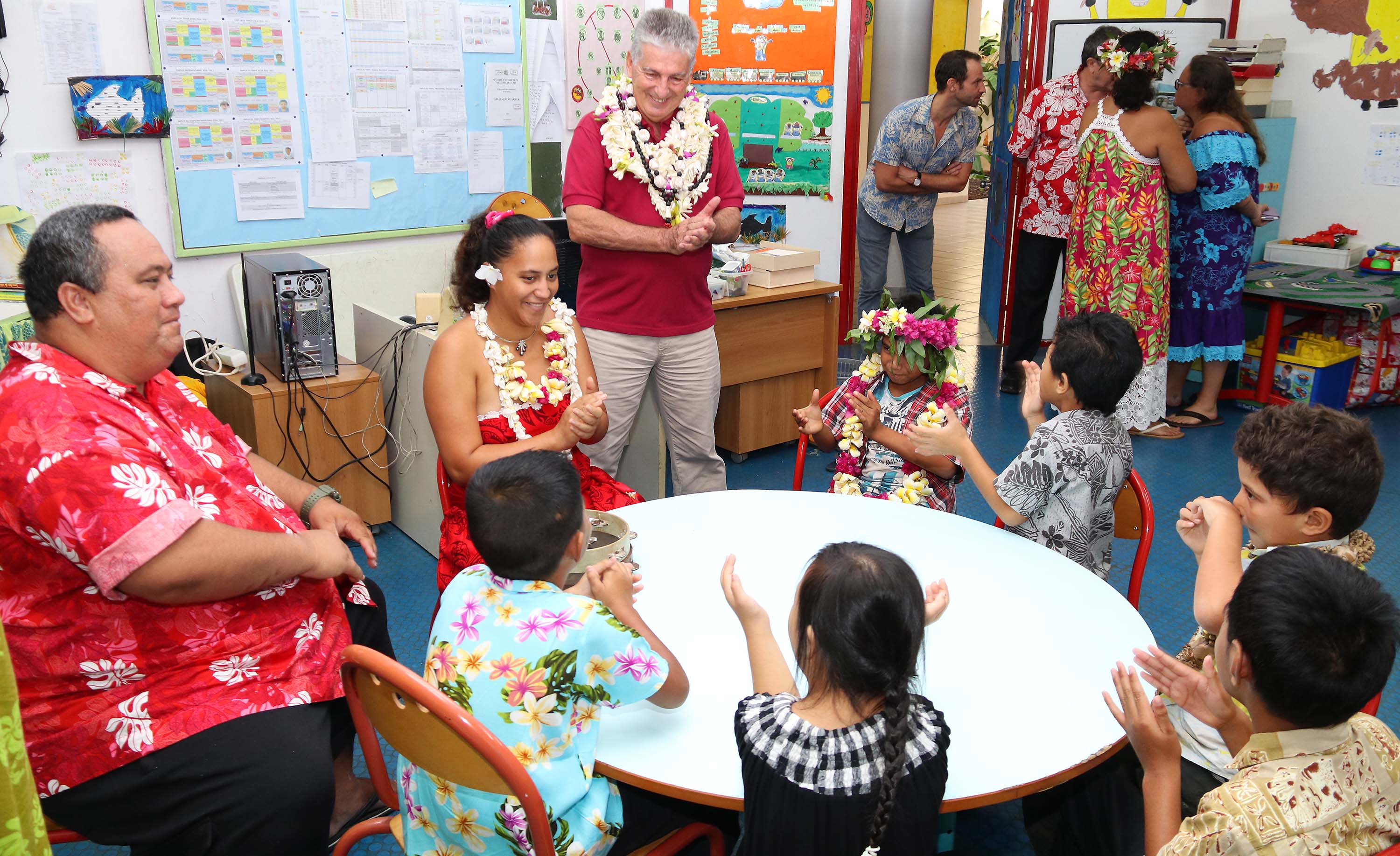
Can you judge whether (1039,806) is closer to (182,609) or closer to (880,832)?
(880,832)

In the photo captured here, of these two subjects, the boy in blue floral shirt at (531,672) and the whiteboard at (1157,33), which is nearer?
the boy in blue floral shirt at (531,672)

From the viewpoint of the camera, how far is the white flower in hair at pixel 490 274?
267 cm

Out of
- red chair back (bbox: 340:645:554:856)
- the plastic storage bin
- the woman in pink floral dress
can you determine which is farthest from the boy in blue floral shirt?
the plastic storage bin

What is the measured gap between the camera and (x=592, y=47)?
5.20m

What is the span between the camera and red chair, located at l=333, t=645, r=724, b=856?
142 centimetres

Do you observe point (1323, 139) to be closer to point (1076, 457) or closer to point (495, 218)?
point (1076, 457)

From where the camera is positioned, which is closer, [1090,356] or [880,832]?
[880,832]

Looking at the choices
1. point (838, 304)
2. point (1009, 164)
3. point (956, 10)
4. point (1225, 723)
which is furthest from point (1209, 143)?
point (956, 10)

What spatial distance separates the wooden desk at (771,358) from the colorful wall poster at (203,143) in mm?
2105

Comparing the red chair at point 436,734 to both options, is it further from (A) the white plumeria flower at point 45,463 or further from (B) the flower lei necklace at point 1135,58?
(B) the flower lei necklace at point 1135,58

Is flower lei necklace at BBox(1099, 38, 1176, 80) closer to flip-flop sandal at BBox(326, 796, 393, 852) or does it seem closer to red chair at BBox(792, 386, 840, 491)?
red chair at BBox(792, 386, 840, 491)

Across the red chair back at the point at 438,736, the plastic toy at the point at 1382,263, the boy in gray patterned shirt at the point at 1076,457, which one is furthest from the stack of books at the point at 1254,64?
the red chair back at the point at 438,736

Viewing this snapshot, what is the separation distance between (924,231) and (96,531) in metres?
4.79

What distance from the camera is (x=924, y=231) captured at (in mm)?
5676
